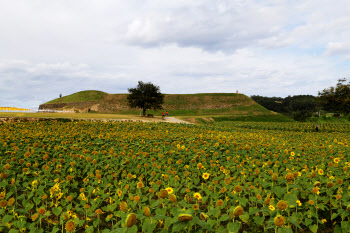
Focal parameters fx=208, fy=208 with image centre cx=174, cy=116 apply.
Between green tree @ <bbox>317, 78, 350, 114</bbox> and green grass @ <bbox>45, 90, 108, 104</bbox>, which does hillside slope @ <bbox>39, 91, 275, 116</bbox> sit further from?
green tree @ <bbox>317, 78, 350, 114</bbox>

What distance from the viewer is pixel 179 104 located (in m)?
79.4

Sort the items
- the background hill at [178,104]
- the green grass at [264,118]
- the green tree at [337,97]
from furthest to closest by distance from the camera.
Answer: the background hill at [178,104], the green grass at [264,118], the green tree at [337,97]

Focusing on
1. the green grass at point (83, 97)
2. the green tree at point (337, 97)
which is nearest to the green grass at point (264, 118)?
the green tree at point (337, 97)

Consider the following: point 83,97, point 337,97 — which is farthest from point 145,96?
point 83,97

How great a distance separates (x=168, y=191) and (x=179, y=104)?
7644 cm

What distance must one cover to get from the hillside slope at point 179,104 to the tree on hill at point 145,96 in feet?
83.8

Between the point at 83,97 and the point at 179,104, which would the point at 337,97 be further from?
the point at 83,97

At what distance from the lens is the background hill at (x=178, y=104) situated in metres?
70.8

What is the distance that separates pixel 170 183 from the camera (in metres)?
4.46

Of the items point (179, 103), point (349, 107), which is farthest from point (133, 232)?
point (179, 103)

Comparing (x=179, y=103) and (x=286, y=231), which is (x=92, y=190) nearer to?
(x=286, y=231)

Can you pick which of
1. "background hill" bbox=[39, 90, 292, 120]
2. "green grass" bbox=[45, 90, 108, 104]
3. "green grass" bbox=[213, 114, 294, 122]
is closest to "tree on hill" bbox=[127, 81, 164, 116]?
"green grass" bbox=[213, 114, 294, 122]

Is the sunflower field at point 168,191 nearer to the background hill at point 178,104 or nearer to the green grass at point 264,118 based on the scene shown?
the green grass at point 264,118

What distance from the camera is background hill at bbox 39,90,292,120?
70750 mm
